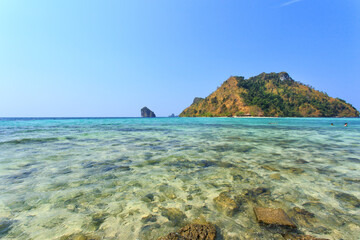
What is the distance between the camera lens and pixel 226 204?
13.0ft

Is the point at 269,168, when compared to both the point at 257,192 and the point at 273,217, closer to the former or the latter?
the point at 257,192

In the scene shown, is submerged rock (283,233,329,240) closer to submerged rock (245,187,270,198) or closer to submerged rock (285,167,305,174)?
submerged rock (245,187,270,198)

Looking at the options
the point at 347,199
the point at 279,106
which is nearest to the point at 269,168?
the point at 347,199

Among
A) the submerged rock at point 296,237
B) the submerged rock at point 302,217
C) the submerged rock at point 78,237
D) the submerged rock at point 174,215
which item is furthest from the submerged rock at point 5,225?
the submerged rock at point 302,217

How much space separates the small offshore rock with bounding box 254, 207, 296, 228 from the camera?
312 cm

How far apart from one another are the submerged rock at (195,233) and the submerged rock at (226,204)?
0.80m

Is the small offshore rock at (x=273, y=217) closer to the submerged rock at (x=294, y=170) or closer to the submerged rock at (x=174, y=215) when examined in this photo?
the submerged rock at (x=174, y=215)

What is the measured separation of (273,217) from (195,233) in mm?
1648

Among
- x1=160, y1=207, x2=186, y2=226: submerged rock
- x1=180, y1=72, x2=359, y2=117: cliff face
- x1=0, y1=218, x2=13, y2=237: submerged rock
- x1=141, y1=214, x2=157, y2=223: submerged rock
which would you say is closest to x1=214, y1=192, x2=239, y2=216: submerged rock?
x1=160, y1=207, x2=186, y2=226: submerged rock

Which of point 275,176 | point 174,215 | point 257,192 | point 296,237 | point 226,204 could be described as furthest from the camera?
point 275,176

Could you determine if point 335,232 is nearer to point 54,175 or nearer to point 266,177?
point 266,177

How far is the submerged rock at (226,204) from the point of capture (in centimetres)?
372

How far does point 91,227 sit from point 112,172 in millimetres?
3253

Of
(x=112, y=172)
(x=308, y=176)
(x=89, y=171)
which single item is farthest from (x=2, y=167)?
(x=308, y=176)
